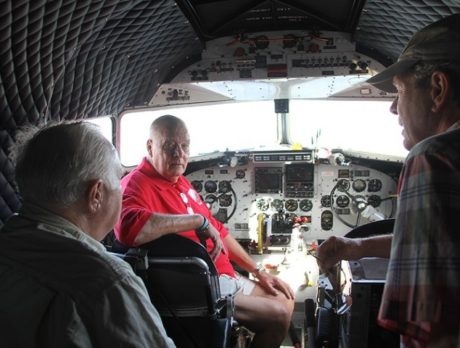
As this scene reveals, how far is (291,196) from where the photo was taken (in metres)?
5.05

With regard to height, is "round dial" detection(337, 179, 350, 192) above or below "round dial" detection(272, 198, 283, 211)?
above

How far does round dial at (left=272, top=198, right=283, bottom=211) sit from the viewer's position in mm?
5094

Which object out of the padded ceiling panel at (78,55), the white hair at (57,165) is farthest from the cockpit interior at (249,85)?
the white hair at (57,165)

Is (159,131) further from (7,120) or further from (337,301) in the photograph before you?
(337,301)

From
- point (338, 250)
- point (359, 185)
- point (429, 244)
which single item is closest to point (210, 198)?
point (359, 185)

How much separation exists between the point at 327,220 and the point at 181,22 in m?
2.81

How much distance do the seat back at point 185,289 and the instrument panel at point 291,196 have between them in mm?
2642

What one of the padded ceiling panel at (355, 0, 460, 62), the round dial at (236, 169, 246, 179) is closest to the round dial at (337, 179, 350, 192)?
the round dial at (236, 169, 246, 179)

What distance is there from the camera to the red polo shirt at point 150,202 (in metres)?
2.50

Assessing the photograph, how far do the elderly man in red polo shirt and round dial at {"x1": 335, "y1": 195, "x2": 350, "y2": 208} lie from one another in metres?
2.01

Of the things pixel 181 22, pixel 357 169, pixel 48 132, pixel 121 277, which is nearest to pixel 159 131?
pixel 181 22

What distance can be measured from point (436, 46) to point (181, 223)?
6.16 feet

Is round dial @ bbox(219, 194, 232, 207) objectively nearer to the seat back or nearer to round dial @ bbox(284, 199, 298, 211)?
round dial @ bbox(284, 199, 298, 211)

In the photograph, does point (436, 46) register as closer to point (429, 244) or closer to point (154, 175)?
point (429, 244)
